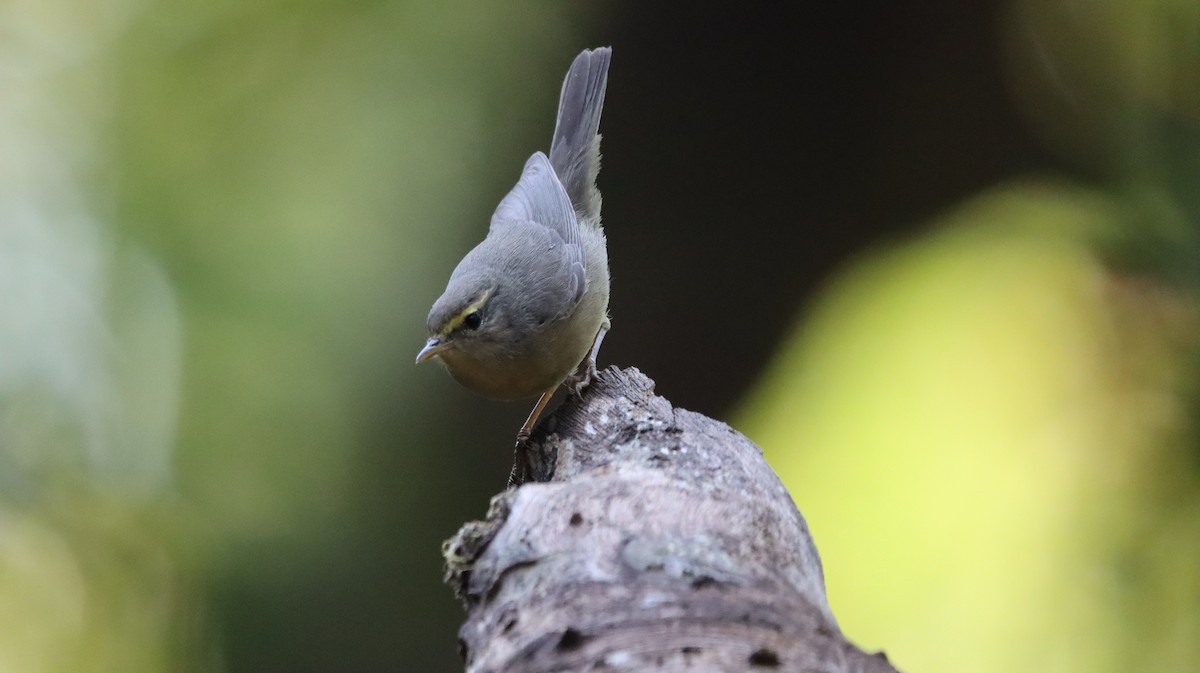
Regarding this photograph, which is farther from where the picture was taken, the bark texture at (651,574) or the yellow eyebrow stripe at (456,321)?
the yellow eyebrow stripe at (456,321)

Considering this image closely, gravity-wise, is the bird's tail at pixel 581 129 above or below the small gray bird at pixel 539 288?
above

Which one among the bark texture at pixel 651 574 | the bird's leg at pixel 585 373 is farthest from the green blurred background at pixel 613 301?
the bark texture at pixel 651 574

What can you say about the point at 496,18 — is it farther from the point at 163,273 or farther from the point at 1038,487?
the point at 1038,487

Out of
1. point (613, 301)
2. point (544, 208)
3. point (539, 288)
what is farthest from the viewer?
point (613, 301)

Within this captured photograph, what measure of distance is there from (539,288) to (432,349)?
1.55 feet

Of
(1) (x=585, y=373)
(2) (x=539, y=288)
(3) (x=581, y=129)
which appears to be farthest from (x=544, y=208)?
(1) (x=585, y=373)

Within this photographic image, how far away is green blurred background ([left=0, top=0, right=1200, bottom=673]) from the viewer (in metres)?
4.12

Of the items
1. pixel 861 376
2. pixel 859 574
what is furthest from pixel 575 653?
pixel 861 376

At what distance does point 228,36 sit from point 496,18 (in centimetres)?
156

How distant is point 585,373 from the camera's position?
3357 millimetres

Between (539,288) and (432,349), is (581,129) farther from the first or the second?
(432,349)

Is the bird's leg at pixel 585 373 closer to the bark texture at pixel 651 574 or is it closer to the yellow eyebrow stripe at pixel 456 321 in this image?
the yellow eyebrow stripe at pixel 456 321

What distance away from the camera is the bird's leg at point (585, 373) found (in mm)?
2947

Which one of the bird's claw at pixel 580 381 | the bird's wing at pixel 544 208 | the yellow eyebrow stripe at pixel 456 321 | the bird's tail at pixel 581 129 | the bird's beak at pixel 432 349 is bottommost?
the bird's claw at pixel 580 381
